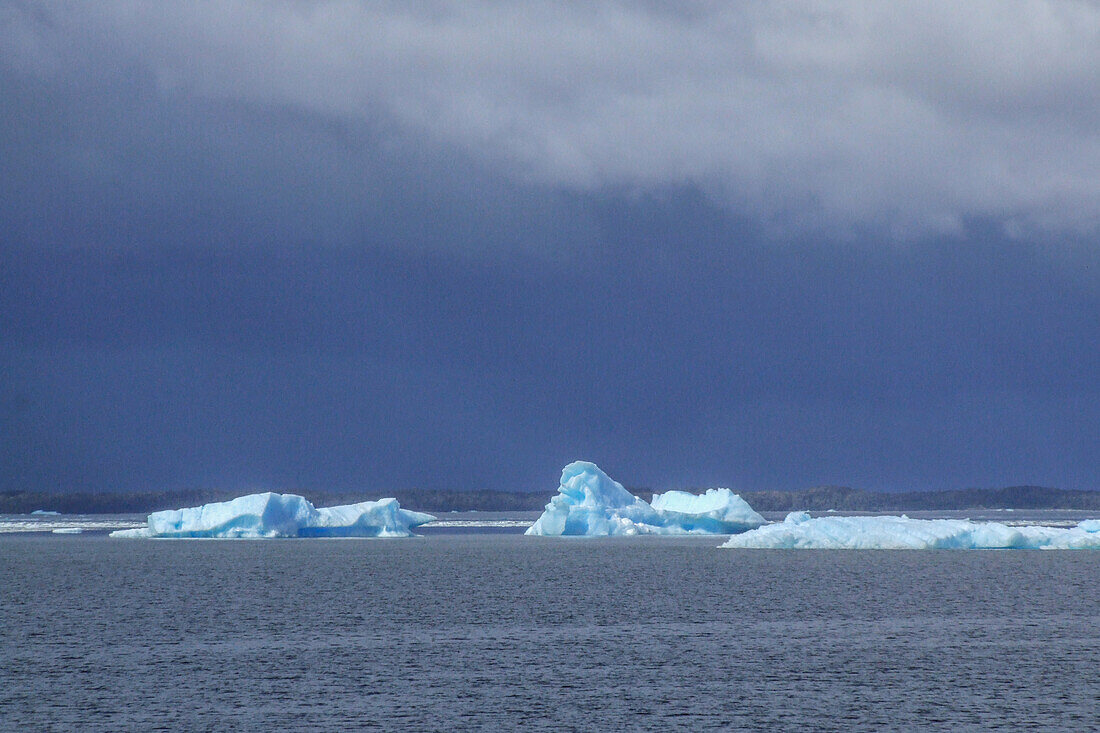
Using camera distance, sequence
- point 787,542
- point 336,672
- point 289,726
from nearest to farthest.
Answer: point 289,726 < point 336,672 < point 787,542

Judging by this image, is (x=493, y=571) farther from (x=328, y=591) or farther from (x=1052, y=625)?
(x=1052, y=625)

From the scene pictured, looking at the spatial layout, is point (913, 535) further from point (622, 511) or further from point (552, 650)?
point (552, 650)

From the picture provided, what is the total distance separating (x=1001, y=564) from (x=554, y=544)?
32119 mm

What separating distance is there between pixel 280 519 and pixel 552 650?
4773 centimetres

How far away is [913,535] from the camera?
5419 centimetres

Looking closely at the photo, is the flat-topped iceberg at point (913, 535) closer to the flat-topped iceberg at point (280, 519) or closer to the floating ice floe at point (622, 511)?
the floating ice floe at point (622, 511)

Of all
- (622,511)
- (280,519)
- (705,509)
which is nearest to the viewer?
(280,519)

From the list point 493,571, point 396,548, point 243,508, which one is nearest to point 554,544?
point 396,548

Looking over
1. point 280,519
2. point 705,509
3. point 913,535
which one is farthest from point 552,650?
point 705,509

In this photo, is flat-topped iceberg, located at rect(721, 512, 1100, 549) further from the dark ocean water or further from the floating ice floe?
the floating ice floe

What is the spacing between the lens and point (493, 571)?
51562mm

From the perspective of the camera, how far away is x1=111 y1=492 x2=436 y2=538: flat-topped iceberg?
67062mm

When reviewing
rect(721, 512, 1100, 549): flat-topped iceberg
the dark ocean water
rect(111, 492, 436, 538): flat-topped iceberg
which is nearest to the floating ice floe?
rect(111, 492, 436, 538): flat-topped iceberg

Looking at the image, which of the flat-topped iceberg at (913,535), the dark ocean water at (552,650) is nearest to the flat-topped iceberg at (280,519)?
the dark ocean water at (552,650)
